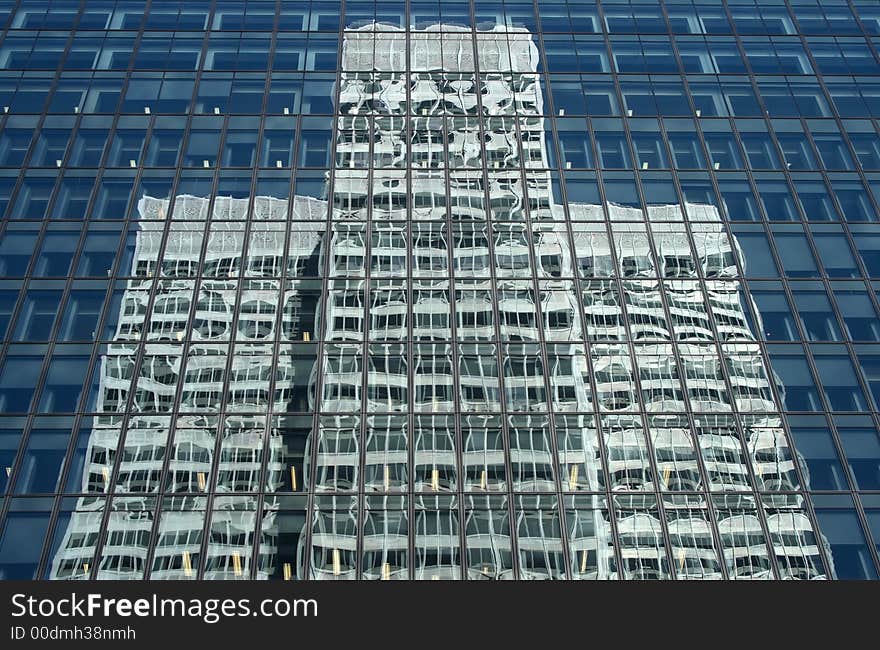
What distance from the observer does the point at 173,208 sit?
4603cm

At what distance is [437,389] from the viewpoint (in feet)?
132

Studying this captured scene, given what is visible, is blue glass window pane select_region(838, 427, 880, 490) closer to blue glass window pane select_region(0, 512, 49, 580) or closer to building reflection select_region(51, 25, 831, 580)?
building reflection select_region(51, 25, 831, 580)

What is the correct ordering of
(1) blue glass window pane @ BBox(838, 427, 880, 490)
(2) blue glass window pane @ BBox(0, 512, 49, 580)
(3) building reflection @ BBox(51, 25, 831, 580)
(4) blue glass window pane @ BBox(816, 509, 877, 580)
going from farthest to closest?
1. (1) blue glass window pane @ BBox(838, 427, 880, 490)
2. (3) building reflection @ BBox(51, 25, 831, 580)
3. (4) blue glass window pane @ BBox(816, 509, 877, 580)
4. (2) blue glass window pane @ BBox(0, 512, 49, 580)

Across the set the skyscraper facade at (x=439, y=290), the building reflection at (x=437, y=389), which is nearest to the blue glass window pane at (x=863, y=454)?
the skyscraper facade at (x=439, y=290)

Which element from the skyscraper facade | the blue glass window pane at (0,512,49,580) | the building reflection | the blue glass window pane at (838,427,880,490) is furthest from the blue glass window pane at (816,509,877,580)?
the blue glass window pane at (0,512,49,580)

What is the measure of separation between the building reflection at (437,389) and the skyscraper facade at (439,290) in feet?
0.40

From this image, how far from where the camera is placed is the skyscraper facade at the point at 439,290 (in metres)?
37.0

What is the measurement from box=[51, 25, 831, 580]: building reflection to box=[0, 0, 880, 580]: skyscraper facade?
0.12m

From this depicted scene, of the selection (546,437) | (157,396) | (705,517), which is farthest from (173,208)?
(705,517)

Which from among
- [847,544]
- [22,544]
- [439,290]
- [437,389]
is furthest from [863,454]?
[22,544]

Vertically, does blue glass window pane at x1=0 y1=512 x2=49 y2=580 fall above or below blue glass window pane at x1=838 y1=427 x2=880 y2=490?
below

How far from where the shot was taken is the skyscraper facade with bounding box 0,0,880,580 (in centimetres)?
3703

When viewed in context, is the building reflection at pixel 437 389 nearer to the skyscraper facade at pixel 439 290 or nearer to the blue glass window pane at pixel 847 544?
the skyscraper facade at pixel 439 290

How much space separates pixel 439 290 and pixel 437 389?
4.83 meters
